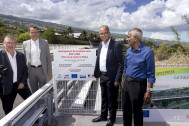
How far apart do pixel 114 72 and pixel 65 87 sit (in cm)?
120

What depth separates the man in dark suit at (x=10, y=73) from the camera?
2.44m

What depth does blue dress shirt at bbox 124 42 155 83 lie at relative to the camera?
210cm

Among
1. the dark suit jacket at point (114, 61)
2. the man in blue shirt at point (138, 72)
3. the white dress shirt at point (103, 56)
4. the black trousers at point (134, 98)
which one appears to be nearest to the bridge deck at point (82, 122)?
the black trousers at point (134, 98)

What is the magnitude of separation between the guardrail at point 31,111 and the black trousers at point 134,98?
4.86 ft

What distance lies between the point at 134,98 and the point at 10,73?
213cm

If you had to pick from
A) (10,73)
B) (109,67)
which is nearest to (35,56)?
(10,73)

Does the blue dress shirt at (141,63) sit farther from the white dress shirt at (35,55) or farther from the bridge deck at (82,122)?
the white dress shirt at (35,55)

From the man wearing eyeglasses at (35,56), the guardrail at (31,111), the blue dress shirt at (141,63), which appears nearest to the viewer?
the guardrail at (31,111)

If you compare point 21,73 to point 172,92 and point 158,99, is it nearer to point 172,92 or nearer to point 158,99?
point 158,99

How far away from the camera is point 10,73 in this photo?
2467 mm

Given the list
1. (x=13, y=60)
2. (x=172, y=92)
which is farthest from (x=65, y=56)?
(x=172, y=92)

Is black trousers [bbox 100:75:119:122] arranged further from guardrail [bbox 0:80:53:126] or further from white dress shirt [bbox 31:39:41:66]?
white dress shirt [bbox 31:39:41:66]

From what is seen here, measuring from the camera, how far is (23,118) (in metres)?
2.01

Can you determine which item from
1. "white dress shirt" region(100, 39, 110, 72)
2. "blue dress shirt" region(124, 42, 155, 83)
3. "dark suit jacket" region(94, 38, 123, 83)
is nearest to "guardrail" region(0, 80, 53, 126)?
"white dress shirt" region(100, 39, 110, 72)
